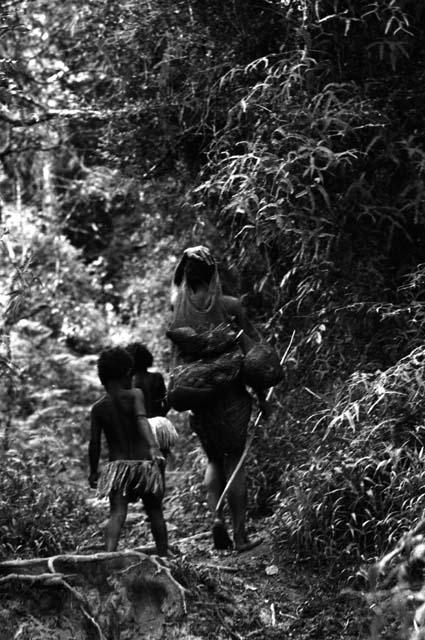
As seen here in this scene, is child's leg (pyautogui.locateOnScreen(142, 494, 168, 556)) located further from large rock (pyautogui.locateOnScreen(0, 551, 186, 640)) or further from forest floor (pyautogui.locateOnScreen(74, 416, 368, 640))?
large rock (pyautogui.locateOnScreen(0, 551, 186, 640))

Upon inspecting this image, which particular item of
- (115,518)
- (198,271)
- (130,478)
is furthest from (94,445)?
(198,271)

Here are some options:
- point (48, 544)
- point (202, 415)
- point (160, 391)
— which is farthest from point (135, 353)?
point (48, 544)

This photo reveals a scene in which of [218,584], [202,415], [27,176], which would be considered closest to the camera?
[218,584]

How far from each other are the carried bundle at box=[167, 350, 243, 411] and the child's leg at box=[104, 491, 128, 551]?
1.02 m

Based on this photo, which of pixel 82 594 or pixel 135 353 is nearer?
pixel 82 594

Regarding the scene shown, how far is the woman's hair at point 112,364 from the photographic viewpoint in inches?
226

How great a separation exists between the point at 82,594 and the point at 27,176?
41.4 ft

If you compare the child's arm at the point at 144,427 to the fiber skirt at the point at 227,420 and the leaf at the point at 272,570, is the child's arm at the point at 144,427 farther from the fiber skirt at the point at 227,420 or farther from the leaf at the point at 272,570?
the leaf at the point at 272,570

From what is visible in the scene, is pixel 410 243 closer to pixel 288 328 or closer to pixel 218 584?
pixel 288 328

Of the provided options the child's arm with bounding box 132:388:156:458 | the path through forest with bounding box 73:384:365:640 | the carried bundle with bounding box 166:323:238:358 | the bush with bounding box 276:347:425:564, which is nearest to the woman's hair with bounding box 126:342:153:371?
the carried bundle with bounding box 166:323:238:358

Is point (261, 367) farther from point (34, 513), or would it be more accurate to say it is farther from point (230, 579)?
point (34, 513)

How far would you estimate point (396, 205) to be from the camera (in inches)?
302

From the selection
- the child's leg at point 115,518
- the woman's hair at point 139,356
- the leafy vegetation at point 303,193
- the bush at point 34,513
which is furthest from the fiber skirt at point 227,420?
the bush at point 34,513

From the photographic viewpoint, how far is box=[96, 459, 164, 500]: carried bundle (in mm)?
5605
